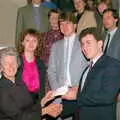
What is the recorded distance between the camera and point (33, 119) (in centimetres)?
332

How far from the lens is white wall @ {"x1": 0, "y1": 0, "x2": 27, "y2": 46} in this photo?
7.18 m

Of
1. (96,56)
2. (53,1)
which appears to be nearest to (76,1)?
(53,1)

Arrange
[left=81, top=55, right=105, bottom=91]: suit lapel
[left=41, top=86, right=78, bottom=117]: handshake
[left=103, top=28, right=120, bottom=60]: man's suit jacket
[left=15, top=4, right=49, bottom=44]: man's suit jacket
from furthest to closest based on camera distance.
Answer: [left=15, top=4, right=49, bottom=44]: man's suit jacket → [left=103, top=28, right=120, bottom=60]: man's suit jacket → [left=41, top=86, right=78, bottom=117]: handshake → [left=81, top=55, right=105, bottom=91]: suit lapel

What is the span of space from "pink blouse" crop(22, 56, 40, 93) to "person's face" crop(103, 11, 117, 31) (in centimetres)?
128

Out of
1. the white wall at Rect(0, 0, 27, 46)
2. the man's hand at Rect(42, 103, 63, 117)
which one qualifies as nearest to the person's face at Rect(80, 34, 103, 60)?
the man's hand at Rect(42, 103, 63, 117)

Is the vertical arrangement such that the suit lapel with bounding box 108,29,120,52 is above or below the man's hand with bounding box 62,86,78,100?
above

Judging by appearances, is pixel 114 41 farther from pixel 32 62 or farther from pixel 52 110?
pixel 52 110

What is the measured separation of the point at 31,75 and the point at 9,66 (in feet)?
2.93

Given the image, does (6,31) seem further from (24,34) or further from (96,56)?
(96,56)

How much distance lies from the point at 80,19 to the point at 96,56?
1972mm

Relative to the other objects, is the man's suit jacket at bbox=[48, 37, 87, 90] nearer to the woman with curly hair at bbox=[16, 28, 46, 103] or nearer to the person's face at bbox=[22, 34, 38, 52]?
the woman with curly hair at bbox=[16, 28, 46, 103]

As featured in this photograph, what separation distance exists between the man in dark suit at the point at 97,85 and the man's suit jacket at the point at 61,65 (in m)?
0.69

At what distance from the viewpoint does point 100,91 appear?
3.38 m

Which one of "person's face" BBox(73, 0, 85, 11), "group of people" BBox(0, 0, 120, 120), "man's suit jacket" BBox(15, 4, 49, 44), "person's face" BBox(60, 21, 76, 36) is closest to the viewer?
"group of people" BBox(0, 0, 120, 120)
